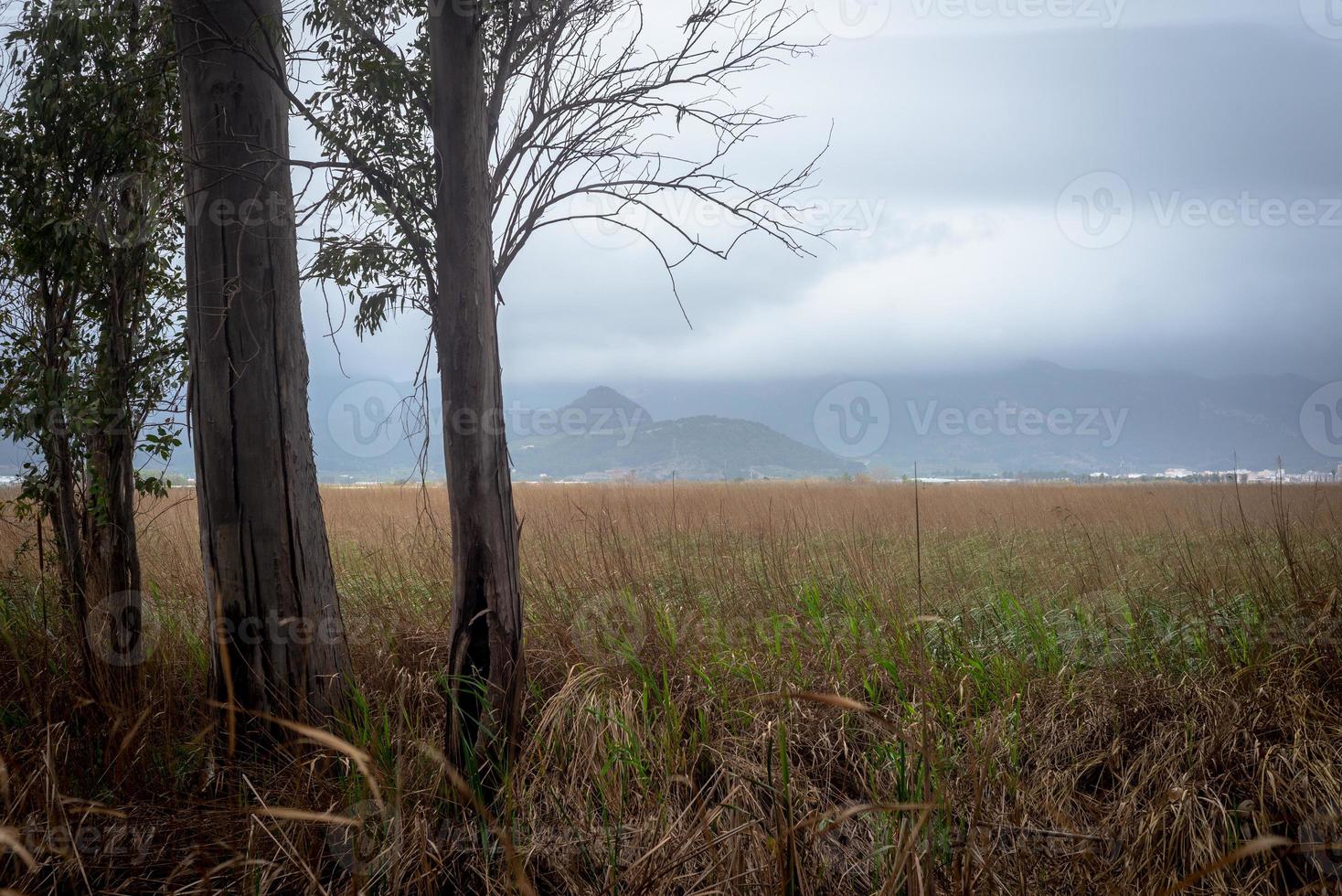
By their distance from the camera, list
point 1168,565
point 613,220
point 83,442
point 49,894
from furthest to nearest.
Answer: point 1168,565 → point 83,442 → point 613,220 → point 49,894

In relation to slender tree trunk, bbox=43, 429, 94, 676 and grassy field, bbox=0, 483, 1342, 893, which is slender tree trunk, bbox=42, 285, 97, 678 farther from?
grassy field, bbox=0, 483, 1342, 893

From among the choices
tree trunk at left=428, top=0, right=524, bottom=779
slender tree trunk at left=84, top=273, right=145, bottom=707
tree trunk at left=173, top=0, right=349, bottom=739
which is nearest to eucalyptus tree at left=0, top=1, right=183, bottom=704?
slender tree trunk at left=84, top=273, right=145, bottom=707

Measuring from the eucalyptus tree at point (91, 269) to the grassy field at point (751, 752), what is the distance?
2.03 feet

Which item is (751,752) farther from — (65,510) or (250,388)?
(65,510)

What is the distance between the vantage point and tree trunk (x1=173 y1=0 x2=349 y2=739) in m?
3.36

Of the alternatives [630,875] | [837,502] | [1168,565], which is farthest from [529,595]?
[837,502]

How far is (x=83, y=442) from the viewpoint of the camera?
4.99 meters

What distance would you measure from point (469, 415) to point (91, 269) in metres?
3.50

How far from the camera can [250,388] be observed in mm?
3402

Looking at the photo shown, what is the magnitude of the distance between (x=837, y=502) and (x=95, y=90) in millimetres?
12571

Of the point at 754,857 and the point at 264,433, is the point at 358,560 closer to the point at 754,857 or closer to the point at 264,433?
the point at 264,433

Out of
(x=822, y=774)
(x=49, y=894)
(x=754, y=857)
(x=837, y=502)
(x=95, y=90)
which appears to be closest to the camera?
(x=49, y=894)

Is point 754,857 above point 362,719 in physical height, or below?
below

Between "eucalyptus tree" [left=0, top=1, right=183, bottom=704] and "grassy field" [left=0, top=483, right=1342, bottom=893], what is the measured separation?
62 cm
